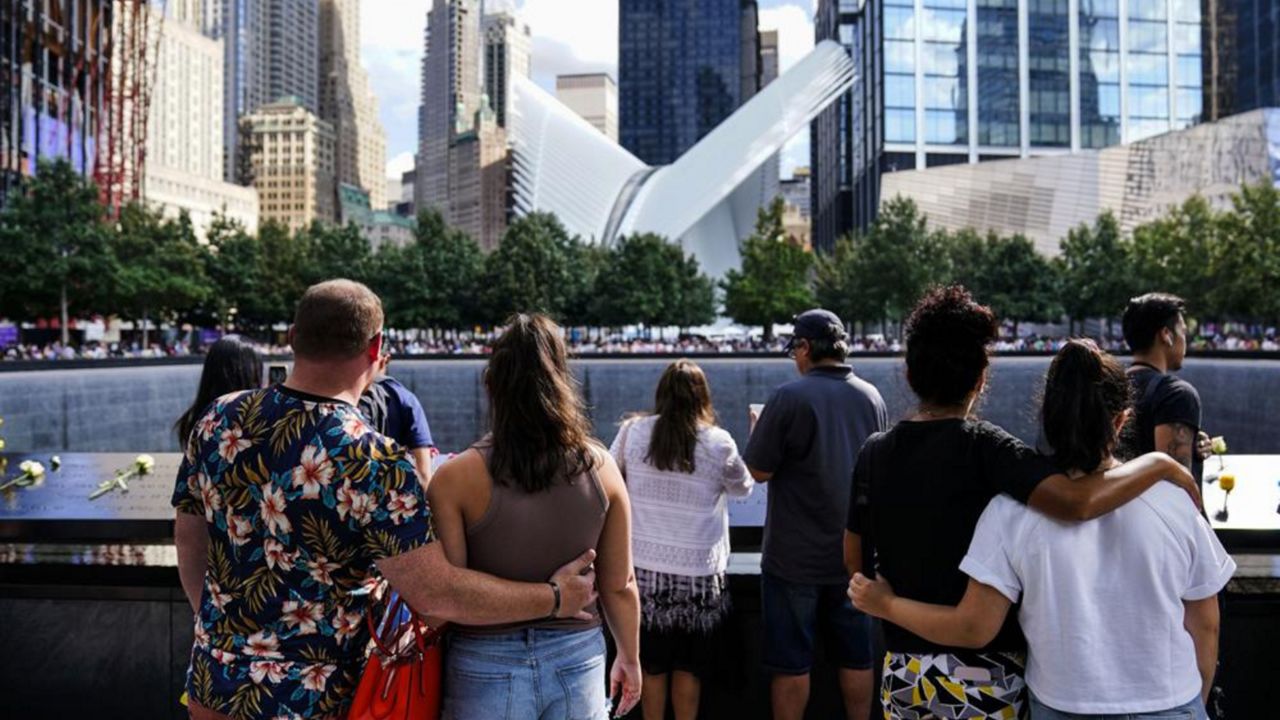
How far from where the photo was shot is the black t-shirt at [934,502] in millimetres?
2141

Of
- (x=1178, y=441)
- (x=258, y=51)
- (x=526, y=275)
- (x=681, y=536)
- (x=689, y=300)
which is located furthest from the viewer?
(x=258, y=51)

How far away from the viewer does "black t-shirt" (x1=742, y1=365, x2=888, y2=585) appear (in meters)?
3.43

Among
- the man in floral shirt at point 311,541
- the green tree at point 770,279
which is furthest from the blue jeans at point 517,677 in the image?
the green tree at point 770,279

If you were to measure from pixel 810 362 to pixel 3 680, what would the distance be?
343 cm

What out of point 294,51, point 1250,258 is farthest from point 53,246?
point 294,51

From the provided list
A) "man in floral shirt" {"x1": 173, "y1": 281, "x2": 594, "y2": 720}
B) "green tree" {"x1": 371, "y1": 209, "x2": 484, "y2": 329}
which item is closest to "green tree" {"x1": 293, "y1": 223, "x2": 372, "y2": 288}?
"green tree" {"x1": 371, "y1": 209, "x2": 484, "y2": 329}

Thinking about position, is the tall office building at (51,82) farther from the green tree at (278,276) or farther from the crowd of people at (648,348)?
the green tree at (278,276)

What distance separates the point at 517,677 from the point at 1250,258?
3643cm

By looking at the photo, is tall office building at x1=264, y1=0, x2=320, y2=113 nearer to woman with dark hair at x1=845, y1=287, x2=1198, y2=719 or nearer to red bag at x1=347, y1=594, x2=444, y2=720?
red bag at x1=347, y1=594, x2=444, y2=720

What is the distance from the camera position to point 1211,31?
66062 millimetres

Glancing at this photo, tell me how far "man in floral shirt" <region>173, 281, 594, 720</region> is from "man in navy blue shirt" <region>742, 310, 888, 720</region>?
4.80 ft

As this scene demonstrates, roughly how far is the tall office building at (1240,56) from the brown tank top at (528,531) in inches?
2515

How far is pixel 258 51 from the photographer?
165m

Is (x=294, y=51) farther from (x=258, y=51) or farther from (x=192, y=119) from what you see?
(x=192, y=119)
